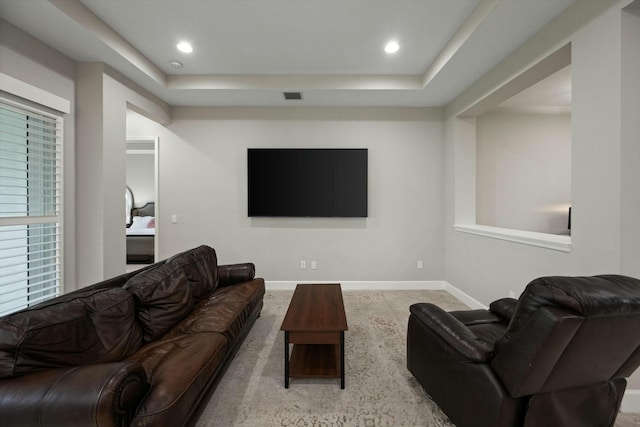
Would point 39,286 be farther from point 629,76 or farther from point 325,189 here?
point 629,76

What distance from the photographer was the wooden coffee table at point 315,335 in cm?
184

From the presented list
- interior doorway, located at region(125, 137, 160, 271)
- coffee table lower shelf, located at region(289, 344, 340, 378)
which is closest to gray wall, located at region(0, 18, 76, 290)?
coffee table lower shelf, located at region(289, 344, 340, 378)

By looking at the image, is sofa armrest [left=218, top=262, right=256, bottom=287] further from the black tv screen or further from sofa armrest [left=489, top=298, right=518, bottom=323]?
sofa armrest [left=489, top=298, right=518, bottom=323]

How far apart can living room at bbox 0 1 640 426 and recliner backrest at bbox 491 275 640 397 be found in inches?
51.1

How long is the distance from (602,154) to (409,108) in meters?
2.61

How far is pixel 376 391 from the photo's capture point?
187cm

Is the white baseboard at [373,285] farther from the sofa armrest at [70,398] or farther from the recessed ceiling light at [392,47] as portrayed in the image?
the recessed ceiling light at [392,47]

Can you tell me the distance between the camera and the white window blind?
2211mm

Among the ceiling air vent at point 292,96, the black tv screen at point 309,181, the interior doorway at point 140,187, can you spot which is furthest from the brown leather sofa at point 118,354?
the interior doorway at point 140,187

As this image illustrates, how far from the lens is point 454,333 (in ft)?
4.94

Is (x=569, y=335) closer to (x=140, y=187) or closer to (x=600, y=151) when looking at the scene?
(x=600, y=151)

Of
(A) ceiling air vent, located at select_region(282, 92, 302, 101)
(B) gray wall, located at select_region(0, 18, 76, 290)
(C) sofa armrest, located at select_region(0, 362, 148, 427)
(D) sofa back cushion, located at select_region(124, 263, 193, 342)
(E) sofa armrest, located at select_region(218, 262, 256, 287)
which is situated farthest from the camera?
(A) ceiling air vent, located at select_region(282, 92, 302, 101)

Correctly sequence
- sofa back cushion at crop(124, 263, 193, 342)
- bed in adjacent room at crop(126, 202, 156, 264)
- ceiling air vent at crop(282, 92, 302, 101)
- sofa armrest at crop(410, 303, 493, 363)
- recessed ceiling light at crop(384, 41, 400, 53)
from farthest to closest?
bed in adjacent room at crop(126, 202, 156, 264), ceiling air vent at crop(282, 92, 302, 101), recessed ceiling light at crop(384, 41, 400, 53), sofa back cushion at crop(124, 263, 193, 342), sofa armrest at crop(410, 303, 493, 363)

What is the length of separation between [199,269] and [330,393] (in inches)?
63.5
